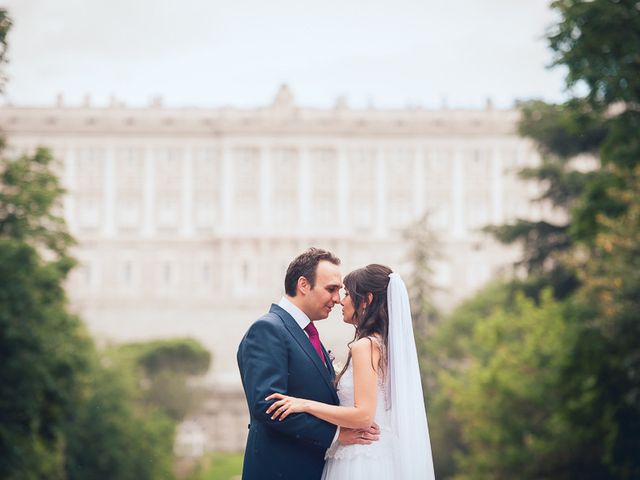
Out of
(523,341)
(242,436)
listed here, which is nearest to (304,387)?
(523,341)

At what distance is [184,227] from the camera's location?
67312mm

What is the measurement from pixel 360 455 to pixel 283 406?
24.2 inches

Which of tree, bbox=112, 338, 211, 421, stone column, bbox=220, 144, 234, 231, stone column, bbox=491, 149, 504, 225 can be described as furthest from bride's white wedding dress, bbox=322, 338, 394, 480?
stone column, bbox=491, 149, 504, 225

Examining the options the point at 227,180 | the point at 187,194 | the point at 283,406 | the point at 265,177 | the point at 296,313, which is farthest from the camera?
the point at 265,177

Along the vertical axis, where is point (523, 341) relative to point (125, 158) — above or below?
below

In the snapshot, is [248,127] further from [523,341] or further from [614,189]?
[614,189]

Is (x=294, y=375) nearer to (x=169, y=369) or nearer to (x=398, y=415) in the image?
(x=398, y=415)

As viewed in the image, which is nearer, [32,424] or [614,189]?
[614,189]

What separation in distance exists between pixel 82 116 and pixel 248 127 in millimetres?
10902

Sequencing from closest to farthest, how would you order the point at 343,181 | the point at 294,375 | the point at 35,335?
the point at 294,375, the point at 35,335, the point at 343,181

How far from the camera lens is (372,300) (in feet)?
18.2

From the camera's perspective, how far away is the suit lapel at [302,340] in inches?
209

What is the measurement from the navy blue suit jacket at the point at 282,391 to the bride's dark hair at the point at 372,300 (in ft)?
0.92

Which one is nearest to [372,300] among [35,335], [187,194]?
[35,335]
